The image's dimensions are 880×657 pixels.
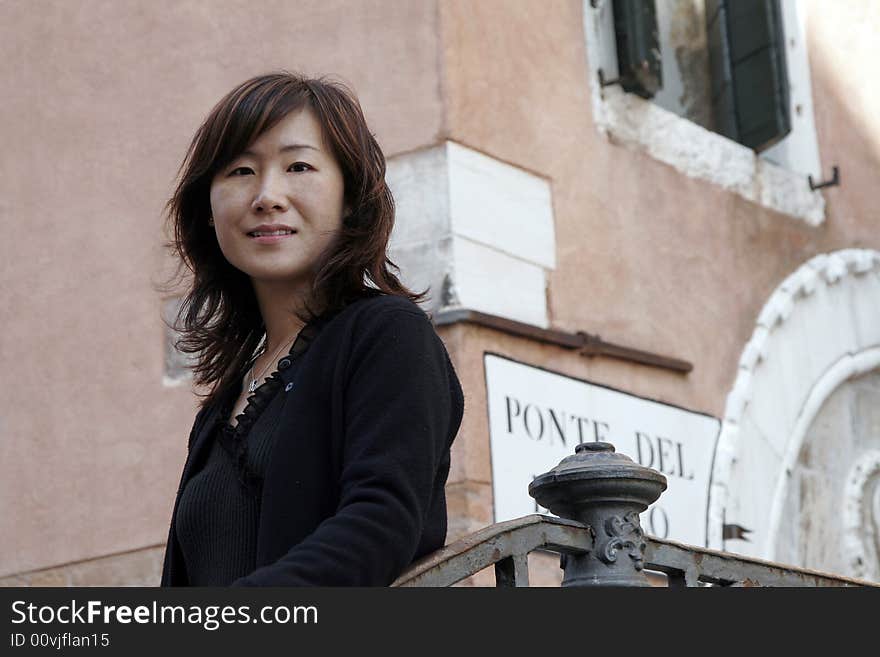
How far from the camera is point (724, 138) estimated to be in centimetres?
659

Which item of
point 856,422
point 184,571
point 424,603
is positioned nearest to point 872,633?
point 424,603

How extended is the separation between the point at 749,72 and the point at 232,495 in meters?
5.36

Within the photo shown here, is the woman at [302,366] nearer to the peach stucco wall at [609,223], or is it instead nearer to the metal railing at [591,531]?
the metal railing at [591,531]

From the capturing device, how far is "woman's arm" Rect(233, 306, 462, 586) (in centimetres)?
160

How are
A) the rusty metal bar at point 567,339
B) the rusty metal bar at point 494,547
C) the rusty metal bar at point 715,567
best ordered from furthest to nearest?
the rusty metal bar at point 567,339
the rusty metal bar at point 715,567
the rusty metal bar at point 494,547

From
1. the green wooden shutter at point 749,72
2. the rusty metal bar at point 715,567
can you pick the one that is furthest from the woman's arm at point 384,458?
the green wooden shutter at point 749,72

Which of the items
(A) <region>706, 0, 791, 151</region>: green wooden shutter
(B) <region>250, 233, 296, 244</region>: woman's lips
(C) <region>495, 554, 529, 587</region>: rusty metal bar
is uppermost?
(A) <region>706, 0, 791, 151</region>: green wooden shutter

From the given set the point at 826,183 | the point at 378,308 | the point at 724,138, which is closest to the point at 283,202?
the point at 378,308

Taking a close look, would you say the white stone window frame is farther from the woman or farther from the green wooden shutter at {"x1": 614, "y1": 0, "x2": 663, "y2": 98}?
the woman

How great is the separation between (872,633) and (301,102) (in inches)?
36.7

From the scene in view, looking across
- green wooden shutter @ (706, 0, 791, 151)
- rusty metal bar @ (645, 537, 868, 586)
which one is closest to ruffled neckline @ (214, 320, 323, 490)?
rusty metal bar @ (645, 537, 868, 586)

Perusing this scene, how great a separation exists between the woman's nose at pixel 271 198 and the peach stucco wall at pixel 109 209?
3.24 m

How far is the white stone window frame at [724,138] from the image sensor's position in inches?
234

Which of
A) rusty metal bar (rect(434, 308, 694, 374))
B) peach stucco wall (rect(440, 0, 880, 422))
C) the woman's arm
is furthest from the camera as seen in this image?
peach stucco wall (rect(440, 0, 880, 422))
